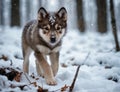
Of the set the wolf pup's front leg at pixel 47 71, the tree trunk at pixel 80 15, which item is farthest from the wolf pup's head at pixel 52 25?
the tree trunk at pixel 80 15

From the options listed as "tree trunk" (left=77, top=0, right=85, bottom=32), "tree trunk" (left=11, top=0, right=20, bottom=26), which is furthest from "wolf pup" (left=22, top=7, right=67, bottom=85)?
"tree trunk" (left=77, top=0, right=85, bottom=32)

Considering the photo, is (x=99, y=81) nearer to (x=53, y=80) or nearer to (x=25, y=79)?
(x=53, y=80)

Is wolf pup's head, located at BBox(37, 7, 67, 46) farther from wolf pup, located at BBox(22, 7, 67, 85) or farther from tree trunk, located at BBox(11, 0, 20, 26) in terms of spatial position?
tree trunk, located at BBox(11, 0, 20, 26)

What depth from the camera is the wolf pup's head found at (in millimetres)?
5840

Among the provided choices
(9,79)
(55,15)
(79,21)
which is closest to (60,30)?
(55,15)

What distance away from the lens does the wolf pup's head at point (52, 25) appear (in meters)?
5.84

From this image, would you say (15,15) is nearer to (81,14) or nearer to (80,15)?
(80,15)

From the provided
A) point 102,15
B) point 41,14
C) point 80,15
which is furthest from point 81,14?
point 41,14

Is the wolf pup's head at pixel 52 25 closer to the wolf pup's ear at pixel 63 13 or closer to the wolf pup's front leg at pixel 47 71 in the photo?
the wolf pup's ear at pixel 63 13

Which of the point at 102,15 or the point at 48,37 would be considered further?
the point at 102,15

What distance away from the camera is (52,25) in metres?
5.85

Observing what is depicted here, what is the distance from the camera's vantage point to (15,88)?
4.64 metres

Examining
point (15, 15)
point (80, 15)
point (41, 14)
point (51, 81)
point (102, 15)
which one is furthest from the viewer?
point (80, 15)

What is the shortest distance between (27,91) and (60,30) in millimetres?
1777
